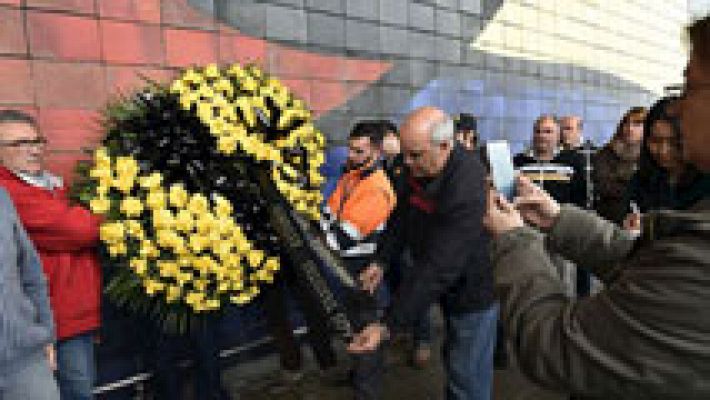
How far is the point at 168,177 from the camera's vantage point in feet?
6.91

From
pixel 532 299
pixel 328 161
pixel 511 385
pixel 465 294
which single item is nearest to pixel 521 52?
pixel 328 161

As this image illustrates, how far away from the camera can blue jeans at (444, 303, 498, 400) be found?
2562 mm

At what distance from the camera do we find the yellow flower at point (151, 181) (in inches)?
79.3

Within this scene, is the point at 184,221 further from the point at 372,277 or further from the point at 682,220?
the point at 682,220

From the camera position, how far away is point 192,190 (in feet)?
6.95

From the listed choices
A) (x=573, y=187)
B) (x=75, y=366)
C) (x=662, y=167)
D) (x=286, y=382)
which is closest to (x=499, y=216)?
(x=662, y=167)

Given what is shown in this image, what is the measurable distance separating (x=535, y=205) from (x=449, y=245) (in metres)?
0.85

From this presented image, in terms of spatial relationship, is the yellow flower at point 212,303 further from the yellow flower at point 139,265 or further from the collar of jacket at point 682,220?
the collar of jacket at point 682,220

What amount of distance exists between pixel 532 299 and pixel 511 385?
116 inches

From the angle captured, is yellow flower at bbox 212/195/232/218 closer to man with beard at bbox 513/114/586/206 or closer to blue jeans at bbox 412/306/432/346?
blue jeans at bbox 412/306/432/346

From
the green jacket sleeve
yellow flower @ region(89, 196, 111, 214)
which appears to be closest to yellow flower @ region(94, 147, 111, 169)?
yellow flower @ region(89, 196, 111, 214)

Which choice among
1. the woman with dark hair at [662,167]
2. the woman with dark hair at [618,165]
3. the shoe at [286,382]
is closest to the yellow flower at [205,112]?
the woman with dark hair at [662,167]

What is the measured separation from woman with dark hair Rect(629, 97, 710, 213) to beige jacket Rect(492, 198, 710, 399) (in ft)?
5.44

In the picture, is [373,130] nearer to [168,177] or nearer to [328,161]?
[328,161]
